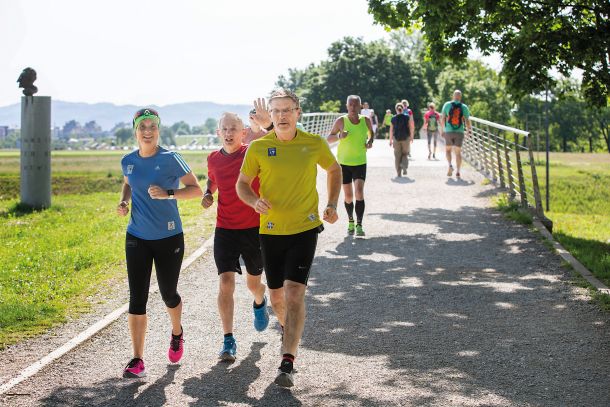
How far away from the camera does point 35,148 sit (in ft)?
58.7

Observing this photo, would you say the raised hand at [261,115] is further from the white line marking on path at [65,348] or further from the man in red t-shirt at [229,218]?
the white line marking on path at [65,348]

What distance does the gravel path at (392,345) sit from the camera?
5.36 m

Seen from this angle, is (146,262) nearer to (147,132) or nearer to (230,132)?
(147,132)

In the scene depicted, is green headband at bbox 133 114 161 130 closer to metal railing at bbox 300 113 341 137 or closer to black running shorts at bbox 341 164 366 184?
black running shorts at bbox 341 164 366 184

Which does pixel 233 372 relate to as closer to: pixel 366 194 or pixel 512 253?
pixel 512 253

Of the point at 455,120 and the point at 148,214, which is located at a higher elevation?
the point at 455,120

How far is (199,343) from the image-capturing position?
668cm

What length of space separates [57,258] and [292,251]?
20.4 ft

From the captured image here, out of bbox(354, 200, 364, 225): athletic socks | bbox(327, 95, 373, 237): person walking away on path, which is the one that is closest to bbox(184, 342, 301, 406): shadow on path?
bbox(327, 95, 373, 237): person walking away on path

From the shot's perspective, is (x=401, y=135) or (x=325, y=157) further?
(x=401, y=135)

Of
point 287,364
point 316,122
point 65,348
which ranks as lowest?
point 65,348

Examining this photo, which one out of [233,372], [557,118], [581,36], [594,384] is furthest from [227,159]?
[557,118]

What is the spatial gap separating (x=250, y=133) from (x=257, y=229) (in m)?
1.42

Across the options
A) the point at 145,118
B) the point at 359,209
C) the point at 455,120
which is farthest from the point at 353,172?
the point at 455,120
